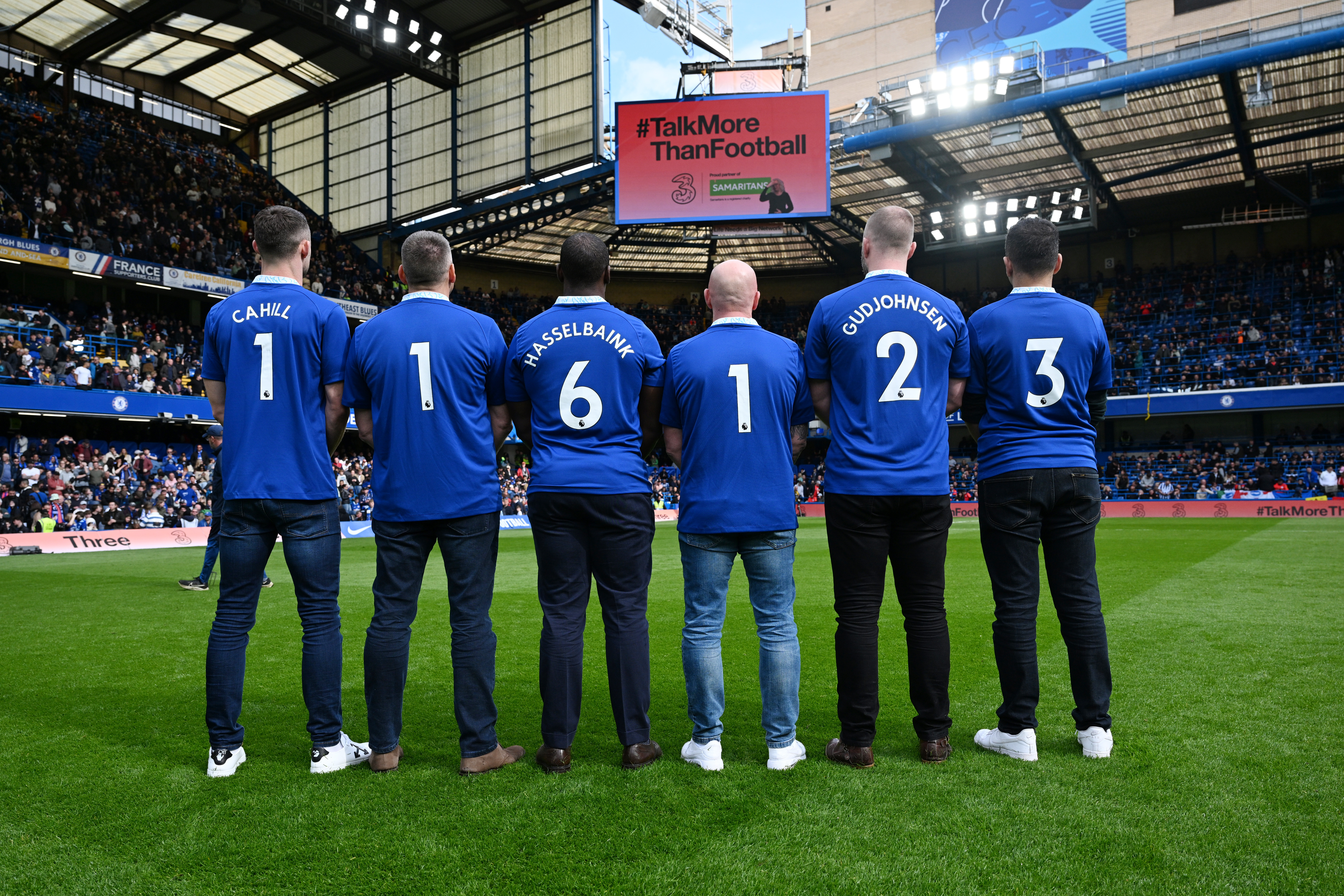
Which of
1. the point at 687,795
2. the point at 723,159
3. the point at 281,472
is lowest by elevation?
the point at 687,795

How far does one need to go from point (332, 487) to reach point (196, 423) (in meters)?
28.4

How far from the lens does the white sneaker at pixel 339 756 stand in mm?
3502

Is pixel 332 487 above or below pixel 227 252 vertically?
below

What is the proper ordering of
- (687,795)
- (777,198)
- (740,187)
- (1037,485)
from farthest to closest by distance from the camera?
(740,187), (777,198), (1037,485), (687,795)

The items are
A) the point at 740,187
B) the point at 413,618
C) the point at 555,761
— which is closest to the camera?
the point at 555,761

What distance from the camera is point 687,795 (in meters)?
3.13

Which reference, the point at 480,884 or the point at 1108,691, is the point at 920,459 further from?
the point at 480,884

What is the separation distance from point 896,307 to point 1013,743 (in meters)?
1.88

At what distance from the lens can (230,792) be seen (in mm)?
3246

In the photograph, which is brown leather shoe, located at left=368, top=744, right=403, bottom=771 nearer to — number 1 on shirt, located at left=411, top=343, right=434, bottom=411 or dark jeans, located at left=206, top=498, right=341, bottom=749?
dark jeans, located at left=206, top=498, right=341, bottom=749

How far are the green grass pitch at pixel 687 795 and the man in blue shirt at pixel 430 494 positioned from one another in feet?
0.87

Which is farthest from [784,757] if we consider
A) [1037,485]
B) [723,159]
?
[723,159]

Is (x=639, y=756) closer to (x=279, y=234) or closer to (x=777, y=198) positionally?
(x=279, y=234)

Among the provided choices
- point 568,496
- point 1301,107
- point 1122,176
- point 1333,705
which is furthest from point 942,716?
point 1122,176
